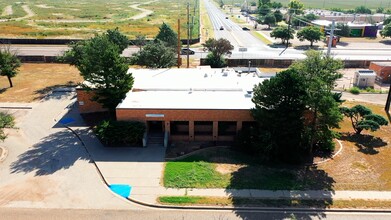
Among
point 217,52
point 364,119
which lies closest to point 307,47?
point 217,52

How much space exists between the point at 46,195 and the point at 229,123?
728 inches

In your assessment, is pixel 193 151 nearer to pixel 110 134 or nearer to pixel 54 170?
pixel 110 134

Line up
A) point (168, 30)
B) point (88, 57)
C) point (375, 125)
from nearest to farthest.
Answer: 1. point (375, 125)
2. point (88, 57)
3. point (168, 30)

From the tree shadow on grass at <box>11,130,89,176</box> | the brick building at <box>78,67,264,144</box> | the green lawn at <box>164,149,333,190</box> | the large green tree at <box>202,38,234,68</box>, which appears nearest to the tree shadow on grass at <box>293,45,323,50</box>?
the large green tree at <box>202,38,234,68</box>

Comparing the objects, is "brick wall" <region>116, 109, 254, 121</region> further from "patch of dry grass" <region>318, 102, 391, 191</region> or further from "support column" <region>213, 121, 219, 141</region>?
"patch of dry grass" <region>318, 102, 391, 191</region>

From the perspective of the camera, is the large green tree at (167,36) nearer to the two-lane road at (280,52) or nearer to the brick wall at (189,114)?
the two-lane road at (280,52)

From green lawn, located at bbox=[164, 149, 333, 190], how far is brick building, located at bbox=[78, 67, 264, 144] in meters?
4.14

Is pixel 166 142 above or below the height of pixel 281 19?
below

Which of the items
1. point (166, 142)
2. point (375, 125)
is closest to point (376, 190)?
point (375, 125)

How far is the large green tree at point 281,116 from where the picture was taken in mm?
29562

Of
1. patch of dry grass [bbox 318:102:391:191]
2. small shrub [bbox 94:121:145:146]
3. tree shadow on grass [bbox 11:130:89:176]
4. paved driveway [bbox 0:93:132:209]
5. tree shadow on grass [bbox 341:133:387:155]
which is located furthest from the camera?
tree shadow on grass [bbox 341:133:387:155]

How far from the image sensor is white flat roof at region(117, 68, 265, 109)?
3553cm

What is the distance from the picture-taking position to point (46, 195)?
2661 cm

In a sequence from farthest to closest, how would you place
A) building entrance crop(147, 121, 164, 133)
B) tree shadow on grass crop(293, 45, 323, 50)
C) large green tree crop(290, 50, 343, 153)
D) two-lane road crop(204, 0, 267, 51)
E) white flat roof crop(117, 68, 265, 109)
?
two-lane road crop(204, 0, 267, 51) < tree shadow on grass crop(293, 45, 323, 50) < building entrance crop(147, 121, 164, 133) < white flat roof crop(117, 68, 265, 109) < large green tree crop(290, 50, 343, 153)
